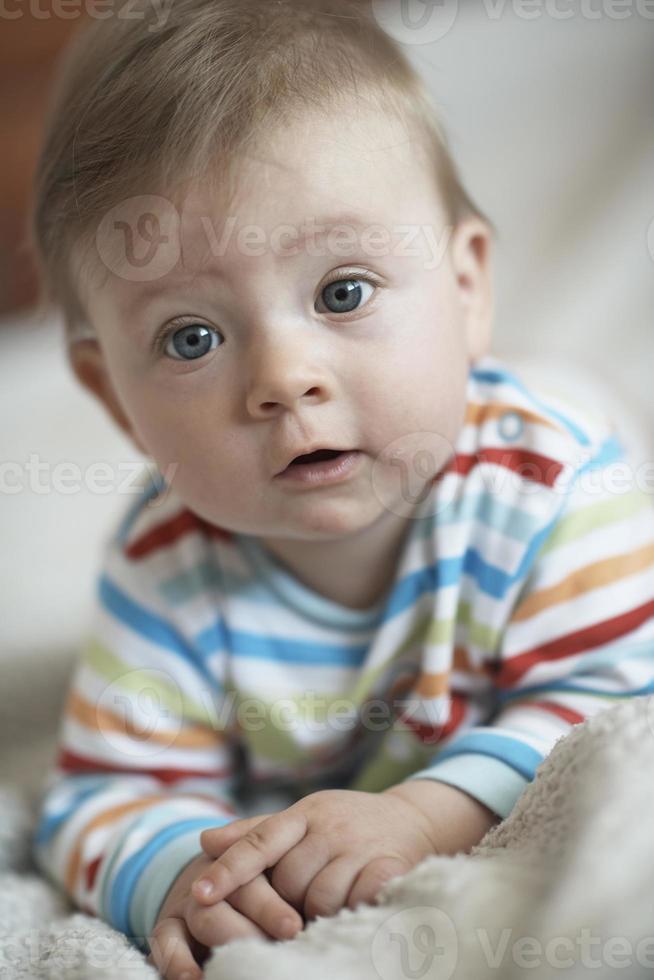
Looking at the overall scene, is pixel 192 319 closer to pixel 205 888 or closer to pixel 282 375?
pixel 282 375

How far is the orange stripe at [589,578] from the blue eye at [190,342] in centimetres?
26

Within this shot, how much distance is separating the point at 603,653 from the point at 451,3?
1.16 metres

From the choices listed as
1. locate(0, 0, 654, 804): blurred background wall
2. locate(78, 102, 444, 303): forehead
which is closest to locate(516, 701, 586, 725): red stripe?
locate(78, 102, 444, 303): forehead

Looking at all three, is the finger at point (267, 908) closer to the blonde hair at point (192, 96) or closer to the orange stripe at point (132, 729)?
the orange stripe at point (132, 729)

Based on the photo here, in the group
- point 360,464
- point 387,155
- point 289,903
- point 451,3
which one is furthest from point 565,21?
point 289,903

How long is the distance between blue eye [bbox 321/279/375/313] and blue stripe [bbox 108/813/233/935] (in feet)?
1.11

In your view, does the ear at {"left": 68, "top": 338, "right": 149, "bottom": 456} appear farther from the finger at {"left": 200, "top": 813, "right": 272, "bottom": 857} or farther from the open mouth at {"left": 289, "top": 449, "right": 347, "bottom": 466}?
the finger at {"left": 200, "top": 813, "right": 272, "bottom": 857}

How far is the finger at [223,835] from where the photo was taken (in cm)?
58

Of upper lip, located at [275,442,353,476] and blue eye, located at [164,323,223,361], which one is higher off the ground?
blue eye, located at [164,323,223,361]

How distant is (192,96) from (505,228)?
88 cm

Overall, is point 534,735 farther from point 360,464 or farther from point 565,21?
point 565,21

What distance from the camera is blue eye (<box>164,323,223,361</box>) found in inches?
24.2

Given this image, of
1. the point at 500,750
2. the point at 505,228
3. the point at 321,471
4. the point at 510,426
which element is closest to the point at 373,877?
the point at 500,750

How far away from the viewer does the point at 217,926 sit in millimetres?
542
